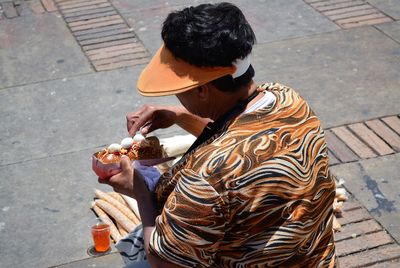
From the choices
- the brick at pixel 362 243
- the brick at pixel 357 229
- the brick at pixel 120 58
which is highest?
the brick at pixel 362 243

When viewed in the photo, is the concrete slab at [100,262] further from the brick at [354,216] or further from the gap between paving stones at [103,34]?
the gap between paving stones at [103,34]

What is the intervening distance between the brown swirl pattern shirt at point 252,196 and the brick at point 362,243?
1509 millimetres

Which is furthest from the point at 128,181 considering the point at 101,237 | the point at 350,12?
the point at 350,12

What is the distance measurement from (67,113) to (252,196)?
11.1 feet

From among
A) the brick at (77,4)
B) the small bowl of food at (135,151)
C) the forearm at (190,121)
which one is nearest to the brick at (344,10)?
the brick at (77,4)

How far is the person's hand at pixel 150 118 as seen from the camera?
3.04m

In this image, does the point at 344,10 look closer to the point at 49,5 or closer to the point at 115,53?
the point at 115,53

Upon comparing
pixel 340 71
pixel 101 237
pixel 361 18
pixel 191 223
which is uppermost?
pixel 191 223

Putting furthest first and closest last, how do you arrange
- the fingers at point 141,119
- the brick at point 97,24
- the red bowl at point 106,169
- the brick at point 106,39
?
the brick at point 97,24
the brick at point 106,39
the fingers at point 141,119
the red bowl at point 106,169

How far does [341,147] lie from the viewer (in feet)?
15.6

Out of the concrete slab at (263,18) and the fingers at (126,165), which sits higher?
the fingers at (126,165)

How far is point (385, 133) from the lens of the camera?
16.0 ft

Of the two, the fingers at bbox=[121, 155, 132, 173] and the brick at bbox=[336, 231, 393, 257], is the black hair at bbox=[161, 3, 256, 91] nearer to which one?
the fingers at bbox=[121, 155, 132, 173]

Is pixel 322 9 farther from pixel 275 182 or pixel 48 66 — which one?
pixel 275 182
